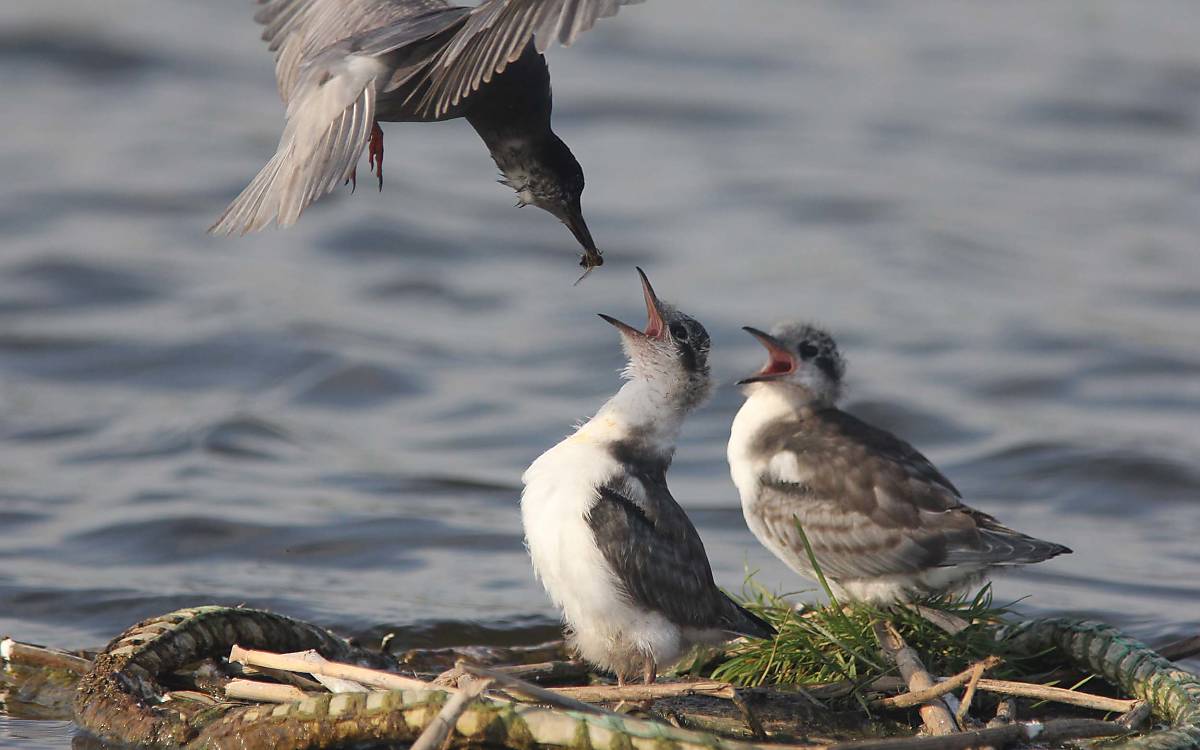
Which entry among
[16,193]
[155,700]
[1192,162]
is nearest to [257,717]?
[155,700]

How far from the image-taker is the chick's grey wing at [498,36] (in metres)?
5.71

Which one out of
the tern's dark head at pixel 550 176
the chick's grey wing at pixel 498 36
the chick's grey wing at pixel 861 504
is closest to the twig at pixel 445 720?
the chick's grey wing at pixel 498 36

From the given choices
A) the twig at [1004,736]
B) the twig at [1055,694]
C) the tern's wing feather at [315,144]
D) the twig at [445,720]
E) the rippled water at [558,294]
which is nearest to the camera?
the twig at [445,720]

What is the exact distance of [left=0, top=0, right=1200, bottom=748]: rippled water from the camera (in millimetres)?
9312

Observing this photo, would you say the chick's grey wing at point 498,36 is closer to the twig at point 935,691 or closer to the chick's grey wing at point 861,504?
the chick's grey wing at point 861,504

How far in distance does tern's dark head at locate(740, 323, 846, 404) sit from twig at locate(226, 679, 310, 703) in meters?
3.03

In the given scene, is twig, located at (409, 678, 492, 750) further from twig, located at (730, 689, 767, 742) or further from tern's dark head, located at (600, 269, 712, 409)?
tern's dark head, located at (600, 269, 712, 409)

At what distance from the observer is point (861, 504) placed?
23.9 feet

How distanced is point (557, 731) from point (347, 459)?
5.91m

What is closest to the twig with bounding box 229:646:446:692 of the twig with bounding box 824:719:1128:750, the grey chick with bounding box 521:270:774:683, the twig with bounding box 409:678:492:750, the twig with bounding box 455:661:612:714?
the twig with bounding box 455:661:612:714

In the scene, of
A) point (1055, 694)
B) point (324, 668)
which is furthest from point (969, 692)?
point (324, 668)

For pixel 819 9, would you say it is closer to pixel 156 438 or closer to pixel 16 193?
pixel 16 193

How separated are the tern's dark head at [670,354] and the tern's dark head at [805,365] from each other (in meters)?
1.13

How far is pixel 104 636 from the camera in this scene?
7824mm
